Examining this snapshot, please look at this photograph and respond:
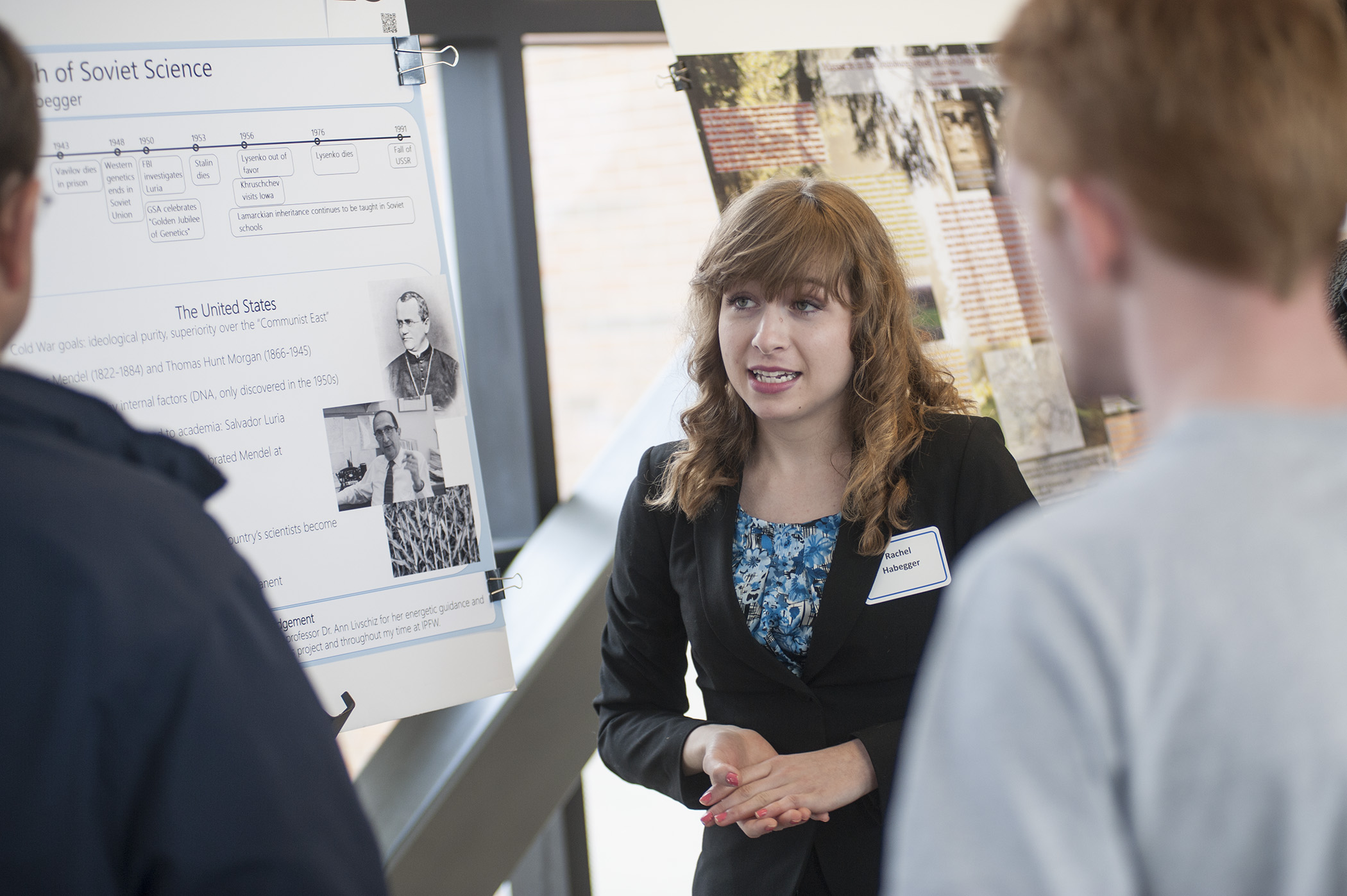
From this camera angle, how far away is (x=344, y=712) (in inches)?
73.7

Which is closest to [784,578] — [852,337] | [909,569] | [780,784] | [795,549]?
[795,549]

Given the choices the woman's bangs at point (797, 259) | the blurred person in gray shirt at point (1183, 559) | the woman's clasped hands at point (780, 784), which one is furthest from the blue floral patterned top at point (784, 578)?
the blurred person in gray shirt at point (1183, 559)

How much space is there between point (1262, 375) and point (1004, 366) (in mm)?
1966

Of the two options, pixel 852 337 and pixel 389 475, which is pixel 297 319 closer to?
pixel 389 475

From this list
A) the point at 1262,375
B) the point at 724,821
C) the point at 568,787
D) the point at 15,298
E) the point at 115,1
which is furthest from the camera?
the point at 568,787

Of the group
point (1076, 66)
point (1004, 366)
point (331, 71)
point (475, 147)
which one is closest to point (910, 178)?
point (1004, 366)

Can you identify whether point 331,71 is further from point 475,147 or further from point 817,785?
point 817,785

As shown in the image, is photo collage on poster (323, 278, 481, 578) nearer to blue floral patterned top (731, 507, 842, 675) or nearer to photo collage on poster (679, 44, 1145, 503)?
blue floral patterned top (731, 507, 842, 675)

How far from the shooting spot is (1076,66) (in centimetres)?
63

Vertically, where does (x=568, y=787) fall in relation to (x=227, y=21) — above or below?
below

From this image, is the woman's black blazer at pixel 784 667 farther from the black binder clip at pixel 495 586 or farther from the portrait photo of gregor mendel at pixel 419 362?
the portrait photo of gregor mendel at pixel 419 362

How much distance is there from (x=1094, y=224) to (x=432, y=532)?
1.54 metres

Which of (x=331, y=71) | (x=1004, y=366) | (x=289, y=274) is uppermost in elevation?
(x=331, y=71)

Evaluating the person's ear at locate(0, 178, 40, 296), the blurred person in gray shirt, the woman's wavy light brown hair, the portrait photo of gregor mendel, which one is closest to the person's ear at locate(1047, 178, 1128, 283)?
the blurred person in gray shirt
